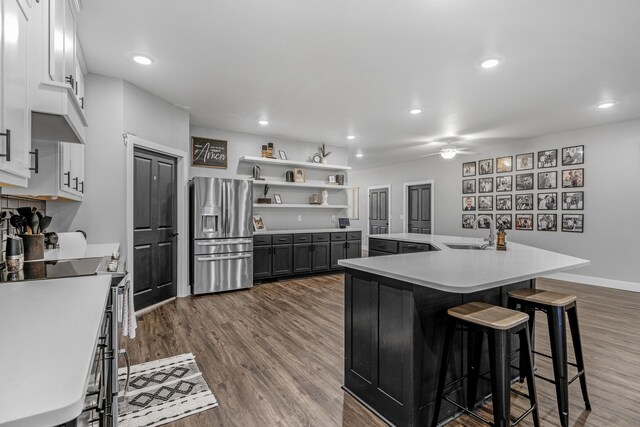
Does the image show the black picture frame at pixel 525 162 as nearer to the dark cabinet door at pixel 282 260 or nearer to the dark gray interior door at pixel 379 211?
the dark gray interior door at pixel 379 211

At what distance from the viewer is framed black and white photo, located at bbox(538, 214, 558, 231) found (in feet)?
19.1

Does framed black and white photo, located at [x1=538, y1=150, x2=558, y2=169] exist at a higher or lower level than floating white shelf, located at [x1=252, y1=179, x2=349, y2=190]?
higher

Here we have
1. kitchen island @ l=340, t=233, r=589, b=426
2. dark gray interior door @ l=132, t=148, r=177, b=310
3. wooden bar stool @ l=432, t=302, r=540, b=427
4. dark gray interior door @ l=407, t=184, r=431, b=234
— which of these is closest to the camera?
wooden bar stool @ l=432, t=302, r=540, b=427

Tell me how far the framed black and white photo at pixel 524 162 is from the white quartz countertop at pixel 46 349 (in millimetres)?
7044

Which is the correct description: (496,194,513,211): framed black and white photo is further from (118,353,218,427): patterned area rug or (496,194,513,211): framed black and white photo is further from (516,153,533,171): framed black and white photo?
(118,353,218,427): patterned area rug

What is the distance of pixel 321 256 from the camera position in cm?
616

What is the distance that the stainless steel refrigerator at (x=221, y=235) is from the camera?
4680mm

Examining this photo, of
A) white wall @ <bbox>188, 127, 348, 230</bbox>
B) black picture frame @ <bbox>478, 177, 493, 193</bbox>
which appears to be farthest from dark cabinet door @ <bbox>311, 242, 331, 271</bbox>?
black picture frame @ <bbox>478, 177, 493, 193</bbox>

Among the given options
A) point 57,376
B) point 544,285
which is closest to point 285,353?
point 57,376

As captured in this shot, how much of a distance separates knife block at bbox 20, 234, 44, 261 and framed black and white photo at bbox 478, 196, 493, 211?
7.21 meters

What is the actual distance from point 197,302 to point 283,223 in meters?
2.48

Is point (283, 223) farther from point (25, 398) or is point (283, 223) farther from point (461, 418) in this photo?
point (25, 398)

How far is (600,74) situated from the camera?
3336 mm

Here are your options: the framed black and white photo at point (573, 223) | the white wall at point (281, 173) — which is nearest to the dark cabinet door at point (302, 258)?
the white wall at point (281, 173)
